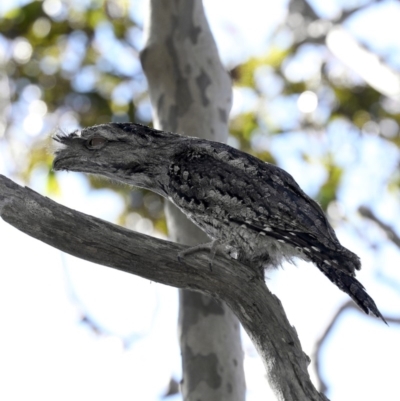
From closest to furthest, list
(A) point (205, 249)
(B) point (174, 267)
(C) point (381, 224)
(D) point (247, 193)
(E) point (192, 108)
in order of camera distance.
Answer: (B) point (174, 267) < (A) point (205, 249) < (D) point (247, 193) < (E) point (192, 108) < (C) point (381, 224)

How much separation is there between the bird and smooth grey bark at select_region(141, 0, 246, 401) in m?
1.39

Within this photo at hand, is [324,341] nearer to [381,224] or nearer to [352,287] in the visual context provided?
[381,224]

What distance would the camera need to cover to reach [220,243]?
4.16 meters

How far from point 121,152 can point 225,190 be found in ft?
2.54

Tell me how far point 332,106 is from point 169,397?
5.55m

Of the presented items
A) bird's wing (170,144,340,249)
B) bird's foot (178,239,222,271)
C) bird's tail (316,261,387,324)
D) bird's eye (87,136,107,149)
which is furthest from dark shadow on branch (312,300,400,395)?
bird's eye (87,136,107,149)

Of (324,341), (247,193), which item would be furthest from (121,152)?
(324,341)

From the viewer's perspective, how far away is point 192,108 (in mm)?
6168

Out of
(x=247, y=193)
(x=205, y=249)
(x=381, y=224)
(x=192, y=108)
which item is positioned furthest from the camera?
(x=381, y=224)

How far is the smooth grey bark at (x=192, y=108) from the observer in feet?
17.9

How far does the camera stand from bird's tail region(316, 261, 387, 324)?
3.81m

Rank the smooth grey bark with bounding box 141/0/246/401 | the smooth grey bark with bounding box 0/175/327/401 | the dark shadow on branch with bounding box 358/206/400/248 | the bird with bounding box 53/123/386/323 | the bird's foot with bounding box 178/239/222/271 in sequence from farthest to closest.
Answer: the dark shadow on branch with bounding box 358/206/400/248 < the smooth grey bark with bounding box 141/0/246/401 < the bird with bounding box 53/123/386/323 < the bird's foot with bounding box 178/239/222/271 < the smooth grey bark with bounding box 0/175/327/401

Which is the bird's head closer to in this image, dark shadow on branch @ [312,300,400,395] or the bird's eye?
the bird's eye

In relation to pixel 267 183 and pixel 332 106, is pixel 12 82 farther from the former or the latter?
pixel 267 183
